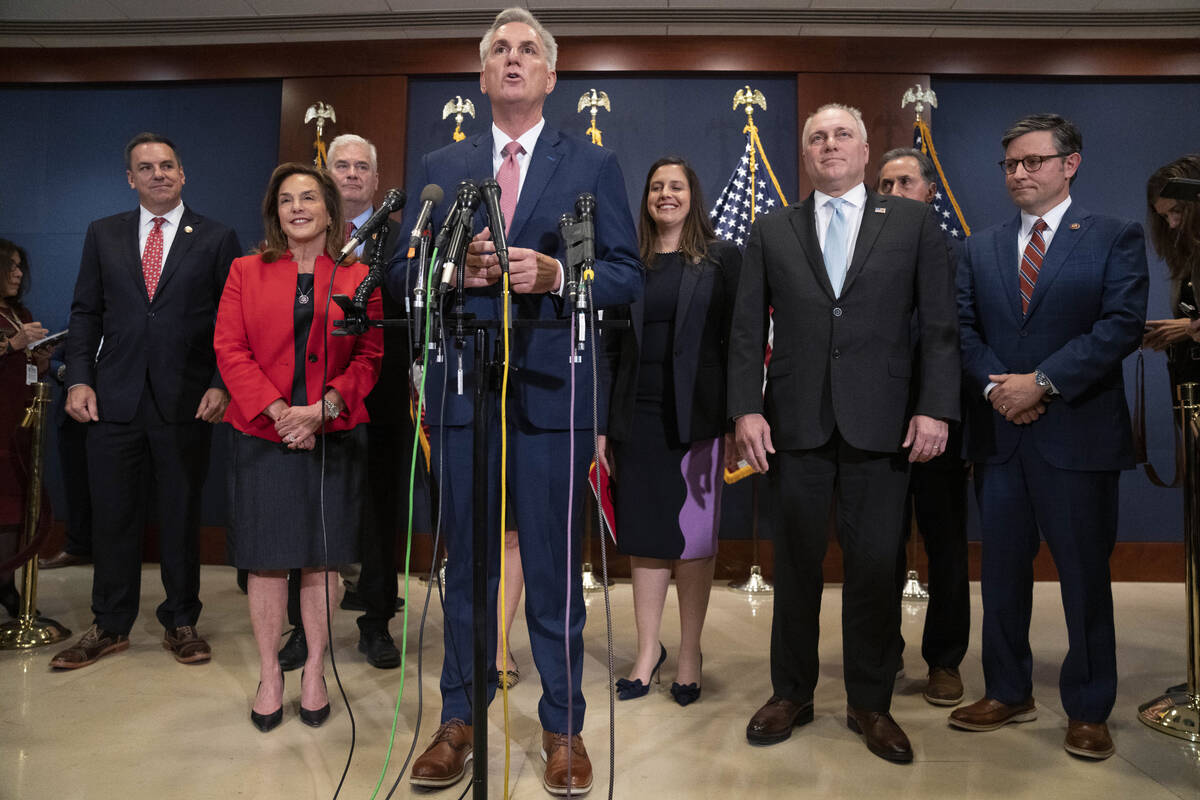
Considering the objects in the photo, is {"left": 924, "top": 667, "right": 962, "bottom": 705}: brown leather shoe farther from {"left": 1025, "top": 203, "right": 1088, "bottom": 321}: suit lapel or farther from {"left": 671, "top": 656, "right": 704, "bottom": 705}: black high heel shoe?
{"left": 1025, "top": 203, "right": 1088, "bottom": 321}: suit lapel

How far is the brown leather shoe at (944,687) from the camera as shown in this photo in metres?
2.84

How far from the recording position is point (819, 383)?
7.99 ft

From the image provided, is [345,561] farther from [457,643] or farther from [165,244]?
[165,244]

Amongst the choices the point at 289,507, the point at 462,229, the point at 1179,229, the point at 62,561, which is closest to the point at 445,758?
the point at 289,507

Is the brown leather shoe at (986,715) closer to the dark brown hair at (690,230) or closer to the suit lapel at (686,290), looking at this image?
the suit lapel at (686,290)

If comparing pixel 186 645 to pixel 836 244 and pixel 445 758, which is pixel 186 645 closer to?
pixel 445 758

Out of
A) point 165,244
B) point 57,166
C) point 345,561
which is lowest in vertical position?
point 345,561

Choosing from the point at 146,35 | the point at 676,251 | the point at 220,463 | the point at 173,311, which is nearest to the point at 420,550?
the point at 220,463

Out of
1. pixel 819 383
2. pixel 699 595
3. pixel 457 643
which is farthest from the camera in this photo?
pixel 699 595

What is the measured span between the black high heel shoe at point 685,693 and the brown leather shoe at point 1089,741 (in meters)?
1.11

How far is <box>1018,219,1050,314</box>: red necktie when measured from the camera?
2605 millimetres

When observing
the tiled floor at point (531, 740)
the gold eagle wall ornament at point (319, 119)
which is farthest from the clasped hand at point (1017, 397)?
the gold eagle wall ornament at point (319, 119)

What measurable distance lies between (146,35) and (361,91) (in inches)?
59.1

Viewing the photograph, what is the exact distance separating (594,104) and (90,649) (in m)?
3.85
